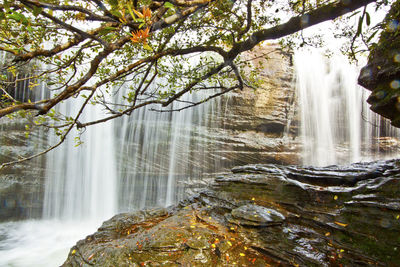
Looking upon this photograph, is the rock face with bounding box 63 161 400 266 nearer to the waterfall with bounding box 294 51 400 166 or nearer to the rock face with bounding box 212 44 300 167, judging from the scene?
the rock face with bounding box 212 44 300 167

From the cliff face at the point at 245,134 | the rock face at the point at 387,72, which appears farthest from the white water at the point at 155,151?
the rock face at the point at 387,72

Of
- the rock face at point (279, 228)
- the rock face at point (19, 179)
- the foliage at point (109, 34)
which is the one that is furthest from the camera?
the rock face at point (19, 179)

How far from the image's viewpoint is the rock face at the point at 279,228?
11.2ft

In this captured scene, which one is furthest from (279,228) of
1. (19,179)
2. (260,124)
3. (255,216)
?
(19,179)

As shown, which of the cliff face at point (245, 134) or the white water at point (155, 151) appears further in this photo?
the cliff face at point (245, 134)

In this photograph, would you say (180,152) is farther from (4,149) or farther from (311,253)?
(311,253)

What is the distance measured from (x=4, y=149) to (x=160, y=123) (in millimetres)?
8186

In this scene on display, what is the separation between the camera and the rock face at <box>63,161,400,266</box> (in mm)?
3412

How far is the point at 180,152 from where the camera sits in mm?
13797

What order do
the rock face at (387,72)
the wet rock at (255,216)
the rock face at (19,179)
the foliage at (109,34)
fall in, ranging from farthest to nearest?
the rock face at (19,179), the wet rock at (255,216), the rock face at (387,72), the foliage at (109,34)

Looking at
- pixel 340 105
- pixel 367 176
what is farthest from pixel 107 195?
pixel 340 105

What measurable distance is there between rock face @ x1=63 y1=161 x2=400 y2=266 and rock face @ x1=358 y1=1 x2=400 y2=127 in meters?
1.41

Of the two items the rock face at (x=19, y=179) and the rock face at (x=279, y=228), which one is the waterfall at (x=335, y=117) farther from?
the rock face at (x=19, y=179)

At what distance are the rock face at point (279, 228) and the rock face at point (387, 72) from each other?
1.41 m
